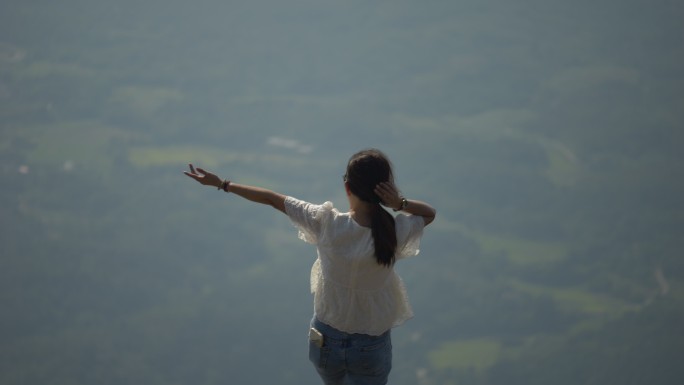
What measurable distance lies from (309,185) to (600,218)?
21812mm

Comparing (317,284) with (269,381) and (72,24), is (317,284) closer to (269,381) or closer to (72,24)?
(269,381)

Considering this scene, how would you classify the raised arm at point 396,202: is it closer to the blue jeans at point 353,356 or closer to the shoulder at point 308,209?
the shoulder at point 308,209

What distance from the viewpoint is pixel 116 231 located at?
2472 inches

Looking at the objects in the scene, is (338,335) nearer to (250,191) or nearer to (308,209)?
(308,209)

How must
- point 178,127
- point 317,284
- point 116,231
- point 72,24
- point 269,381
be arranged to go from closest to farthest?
point 317,284, point 269,381, point 116,231, point 178,127, point 72,24

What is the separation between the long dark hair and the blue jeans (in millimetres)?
284

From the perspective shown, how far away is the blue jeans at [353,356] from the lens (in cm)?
286

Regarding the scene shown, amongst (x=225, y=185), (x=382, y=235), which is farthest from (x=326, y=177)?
(x=382, y=235)

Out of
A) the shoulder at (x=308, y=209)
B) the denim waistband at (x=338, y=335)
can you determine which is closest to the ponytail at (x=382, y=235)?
the shoulder at (x=308, y=209)

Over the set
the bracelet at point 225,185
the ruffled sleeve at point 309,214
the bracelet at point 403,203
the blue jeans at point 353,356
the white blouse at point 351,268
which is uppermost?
the bracelet at point 225,185

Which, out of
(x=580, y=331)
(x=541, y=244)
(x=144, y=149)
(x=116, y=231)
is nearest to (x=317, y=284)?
(x=580, y=331)

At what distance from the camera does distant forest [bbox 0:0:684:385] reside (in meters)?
49.5

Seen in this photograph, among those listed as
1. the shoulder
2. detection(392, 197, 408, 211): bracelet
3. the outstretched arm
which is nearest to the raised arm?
detection(392, 197, 408, 211): bracelet

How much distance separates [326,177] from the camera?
2650 inches
